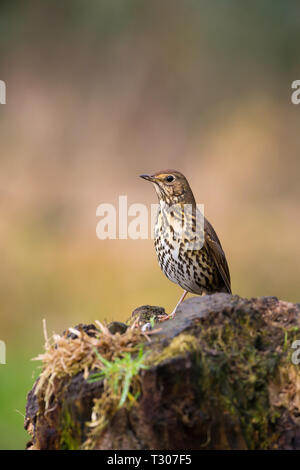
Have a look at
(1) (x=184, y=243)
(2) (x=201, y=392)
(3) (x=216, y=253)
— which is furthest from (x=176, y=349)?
(3) (x=216, y=253)

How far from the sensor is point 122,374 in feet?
6.16

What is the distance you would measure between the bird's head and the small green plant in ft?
6.44

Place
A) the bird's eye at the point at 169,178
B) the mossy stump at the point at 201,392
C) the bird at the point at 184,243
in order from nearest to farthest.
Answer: the mossy stump at the point at 201,392 → the bird at the point at 184,243 → the bird's eye at the point at 169,178

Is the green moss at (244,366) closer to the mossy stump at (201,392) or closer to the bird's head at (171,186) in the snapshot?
the mossy stump at (201,392)

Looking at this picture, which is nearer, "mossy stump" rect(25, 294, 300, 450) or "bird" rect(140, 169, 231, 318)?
"mossy stump" rect(25, 294, 300, 450)

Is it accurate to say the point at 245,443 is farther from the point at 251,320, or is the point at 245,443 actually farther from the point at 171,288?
the point at 171,288

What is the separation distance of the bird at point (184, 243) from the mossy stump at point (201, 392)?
1.44m

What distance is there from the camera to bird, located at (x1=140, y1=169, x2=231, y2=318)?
3.68 meters

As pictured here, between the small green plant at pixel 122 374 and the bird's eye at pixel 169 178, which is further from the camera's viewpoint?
the bird's eye at pixel 169 178

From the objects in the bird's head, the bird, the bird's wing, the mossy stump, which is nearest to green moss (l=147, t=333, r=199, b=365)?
the mossy stump

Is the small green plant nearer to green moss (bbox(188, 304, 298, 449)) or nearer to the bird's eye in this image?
green moss (bbox(188, 304, 298, 449))

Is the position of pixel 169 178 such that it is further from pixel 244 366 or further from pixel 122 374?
pixel 122 374

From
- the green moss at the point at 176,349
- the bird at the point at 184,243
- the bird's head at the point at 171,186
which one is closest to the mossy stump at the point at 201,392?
the green moss at the point at 176,349

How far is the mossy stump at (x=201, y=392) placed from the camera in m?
1.83
